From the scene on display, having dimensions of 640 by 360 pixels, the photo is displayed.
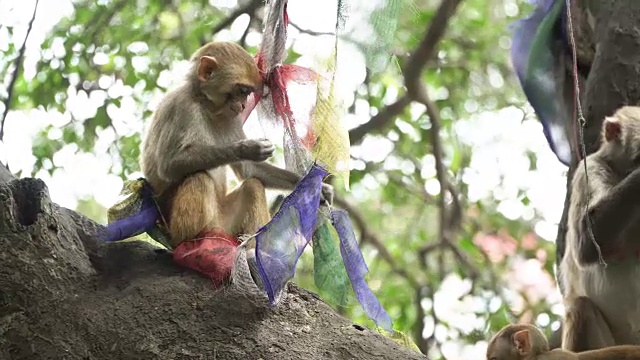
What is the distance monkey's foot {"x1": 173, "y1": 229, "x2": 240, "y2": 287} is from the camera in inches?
107

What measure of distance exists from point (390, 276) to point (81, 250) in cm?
444

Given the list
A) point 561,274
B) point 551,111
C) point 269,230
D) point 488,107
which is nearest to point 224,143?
point 269,230

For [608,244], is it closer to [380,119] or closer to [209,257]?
[209,257]

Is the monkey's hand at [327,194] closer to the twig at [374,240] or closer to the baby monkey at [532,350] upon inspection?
the baby monkey at [532,350]

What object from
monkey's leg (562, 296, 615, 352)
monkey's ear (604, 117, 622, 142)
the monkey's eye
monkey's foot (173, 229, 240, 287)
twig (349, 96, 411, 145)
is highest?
twig (349, 96, 411, 145)

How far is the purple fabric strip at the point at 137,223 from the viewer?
2895 millimetres

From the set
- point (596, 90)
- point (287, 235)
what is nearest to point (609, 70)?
point (596, 90)

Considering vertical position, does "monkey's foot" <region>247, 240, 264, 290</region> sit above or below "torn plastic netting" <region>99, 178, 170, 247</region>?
below

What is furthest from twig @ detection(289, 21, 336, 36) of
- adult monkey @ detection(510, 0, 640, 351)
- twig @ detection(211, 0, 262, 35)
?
adult monkey @ detection(510, 0, 640, 351)

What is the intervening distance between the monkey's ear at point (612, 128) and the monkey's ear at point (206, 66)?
175 cm

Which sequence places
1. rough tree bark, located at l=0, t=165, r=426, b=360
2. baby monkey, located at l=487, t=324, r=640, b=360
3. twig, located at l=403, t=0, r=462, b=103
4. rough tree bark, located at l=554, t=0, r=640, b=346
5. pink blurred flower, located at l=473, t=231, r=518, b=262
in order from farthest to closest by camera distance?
pink blurred flower, located at l=473, t=231, r=518, b=262 < twig, located at l=403, t=0, r=462, b=103 < rough tree bark, located at l=554, t=0, r=640, b=346 < baby monkey, located at l=487, t=324, r=640, b=360 < rough tree bark, located at l=0, t=165, r=426, b=360

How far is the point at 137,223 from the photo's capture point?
3.08 meters

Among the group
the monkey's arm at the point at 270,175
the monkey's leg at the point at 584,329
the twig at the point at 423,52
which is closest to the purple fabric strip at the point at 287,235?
the monkey's arm at the point at 270,175

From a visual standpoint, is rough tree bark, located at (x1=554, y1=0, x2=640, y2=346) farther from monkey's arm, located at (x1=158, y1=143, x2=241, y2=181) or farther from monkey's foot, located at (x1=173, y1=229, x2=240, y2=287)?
monkey's foot, located at (x1=173, y1=229, x2=240, y2=287)
